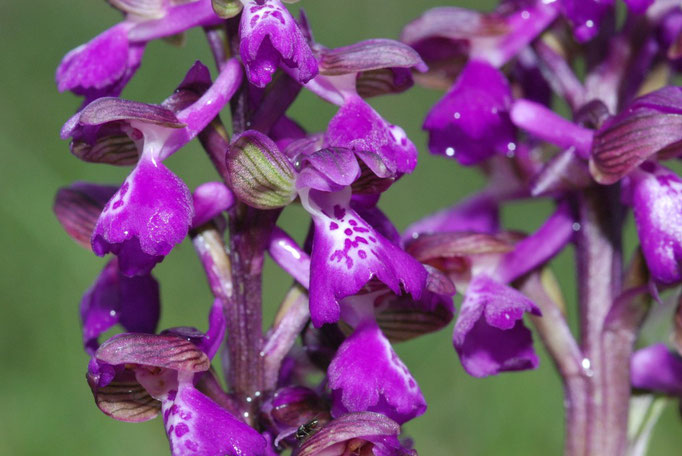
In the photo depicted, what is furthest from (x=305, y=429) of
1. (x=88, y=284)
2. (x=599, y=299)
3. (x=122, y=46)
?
(x=88, y=284)

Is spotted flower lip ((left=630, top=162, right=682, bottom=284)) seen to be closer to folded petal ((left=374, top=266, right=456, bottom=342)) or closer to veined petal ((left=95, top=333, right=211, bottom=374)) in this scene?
folded petal ((left=374, top=266, right=456, bottom=342))

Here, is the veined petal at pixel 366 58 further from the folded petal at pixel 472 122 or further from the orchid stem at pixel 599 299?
the orchid stem at pixel 599 299

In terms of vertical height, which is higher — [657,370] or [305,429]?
[305,429]

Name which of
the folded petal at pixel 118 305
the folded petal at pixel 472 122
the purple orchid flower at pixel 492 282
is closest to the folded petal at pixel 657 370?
the purple orchid flower at pixel 492 282

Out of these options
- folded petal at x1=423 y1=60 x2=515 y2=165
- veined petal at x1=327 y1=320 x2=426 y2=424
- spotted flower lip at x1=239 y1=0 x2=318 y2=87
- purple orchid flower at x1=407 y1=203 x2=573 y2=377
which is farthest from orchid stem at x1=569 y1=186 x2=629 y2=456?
spotted flower lip at x1=239 y1=0 x2=318 y2=87

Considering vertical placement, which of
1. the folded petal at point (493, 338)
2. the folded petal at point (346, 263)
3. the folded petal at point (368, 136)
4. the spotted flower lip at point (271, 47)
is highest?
the spotted flower lip at point (271, 47)

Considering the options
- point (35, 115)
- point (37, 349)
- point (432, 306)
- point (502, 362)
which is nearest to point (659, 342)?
point (502, 362)

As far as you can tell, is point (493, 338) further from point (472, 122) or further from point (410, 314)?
point (472, 122)
